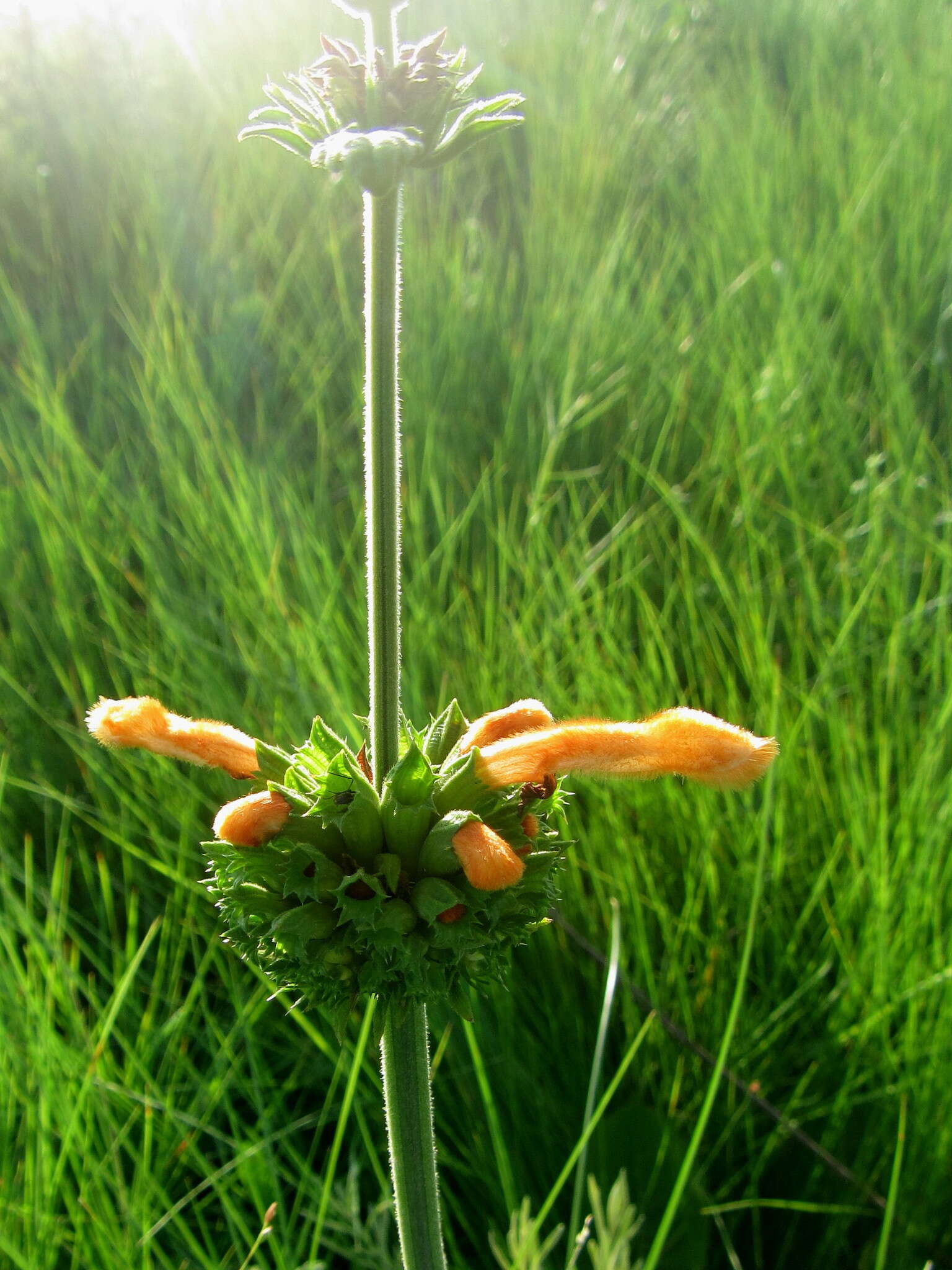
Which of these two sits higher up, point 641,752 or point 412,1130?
point 641,752

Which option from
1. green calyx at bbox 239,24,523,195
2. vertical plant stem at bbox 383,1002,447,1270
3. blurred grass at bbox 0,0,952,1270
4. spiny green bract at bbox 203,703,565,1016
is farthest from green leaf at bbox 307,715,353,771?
blurred grass at bbox 0,0,952,1270

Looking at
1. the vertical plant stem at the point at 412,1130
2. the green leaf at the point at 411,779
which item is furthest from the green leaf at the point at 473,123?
the vertical plant stem at the point at 412,1130

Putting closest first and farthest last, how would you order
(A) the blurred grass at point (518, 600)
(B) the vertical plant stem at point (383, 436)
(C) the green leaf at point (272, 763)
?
(B) the vertical plant stem at point (383, 436), (C) the green leaf at point (272, 763), (A) the blurred grass at point (518, 600)

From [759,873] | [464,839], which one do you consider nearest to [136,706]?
[464,839]

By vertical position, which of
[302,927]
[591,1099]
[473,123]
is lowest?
[591,1099]

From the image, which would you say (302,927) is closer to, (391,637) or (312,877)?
(312,877)

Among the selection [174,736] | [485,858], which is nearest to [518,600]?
[174,736]

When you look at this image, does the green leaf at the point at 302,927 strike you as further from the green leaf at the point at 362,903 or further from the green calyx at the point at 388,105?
the green calyx at the point at 388,105
